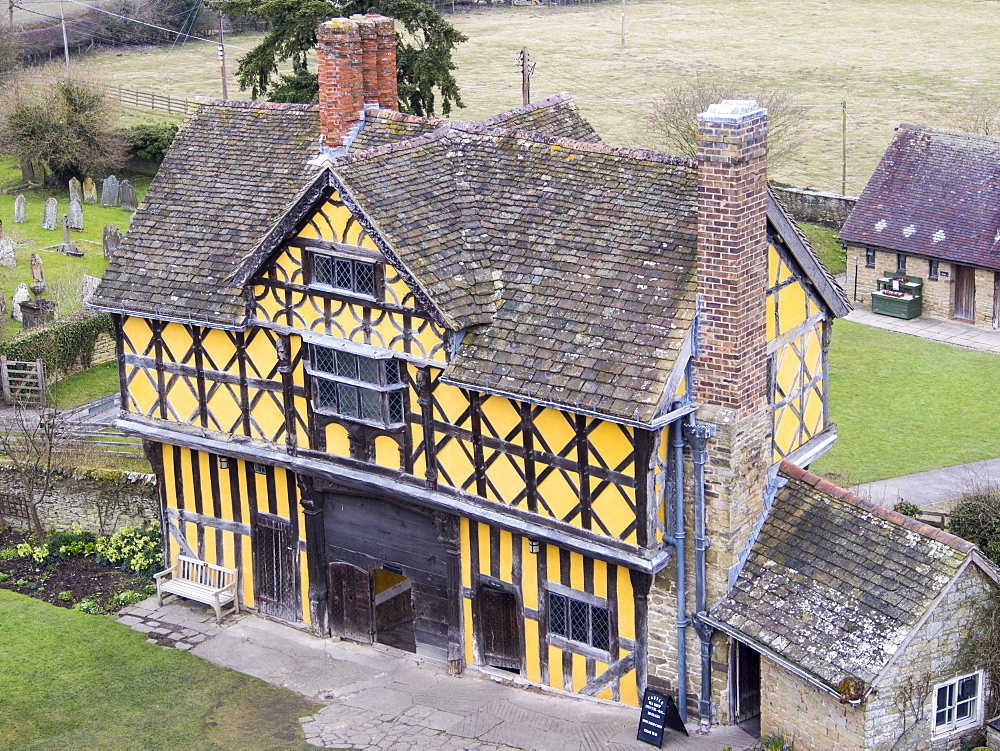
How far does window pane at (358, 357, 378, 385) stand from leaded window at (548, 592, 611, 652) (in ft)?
14.3

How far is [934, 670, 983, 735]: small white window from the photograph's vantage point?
18734 millimetres

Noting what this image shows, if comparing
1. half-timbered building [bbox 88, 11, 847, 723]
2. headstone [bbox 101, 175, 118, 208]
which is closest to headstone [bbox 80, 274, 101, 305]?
headstone [bbox 101, 175, 118, 208]

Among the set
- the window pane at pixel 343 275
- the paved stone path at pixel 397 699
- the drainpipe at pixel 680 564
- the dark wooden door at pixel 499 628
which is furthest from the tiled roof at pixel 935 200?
the window pane at pixel 343 275

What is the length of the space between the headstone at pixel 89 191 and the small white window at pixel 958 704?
40298 mm

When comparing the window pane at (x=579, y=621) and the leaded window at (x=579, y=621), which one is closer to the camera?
the leaded window at (x=579, y=621)

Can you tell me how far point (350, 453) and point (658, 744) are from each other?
677cm

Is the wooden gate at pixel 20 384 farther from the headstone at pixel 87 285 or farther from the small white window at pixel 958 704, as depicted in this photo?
the small white window at pixel 958 704

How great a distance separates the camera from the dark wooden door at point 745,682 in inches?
780

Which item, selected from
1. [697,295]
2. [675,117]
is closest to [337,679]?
[697,295]

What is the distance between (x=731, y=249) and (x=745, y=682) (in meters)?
6.49

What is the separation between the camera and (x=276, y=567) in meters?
24.5

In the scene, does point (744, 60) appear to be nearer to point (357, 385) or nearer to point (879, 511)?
point (357, 385)

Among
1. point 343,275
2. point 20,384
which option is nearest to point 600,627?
point 343,275

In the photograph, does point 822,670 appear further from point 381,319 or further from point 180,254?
point 180,254
